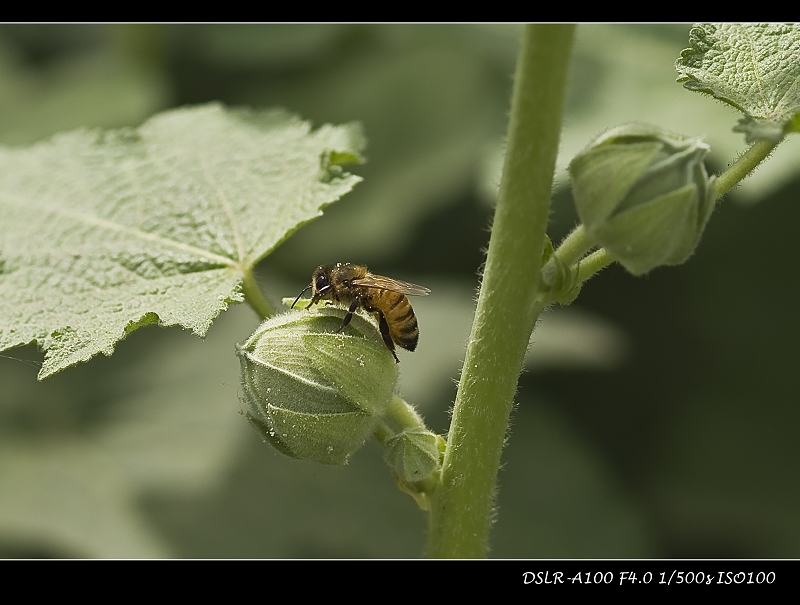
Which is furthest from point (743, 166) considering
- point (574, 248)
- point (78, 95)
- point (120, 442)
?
point (78, 95)

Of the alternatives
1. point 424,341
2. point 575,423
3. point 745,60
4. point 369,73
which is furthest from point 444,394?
point 745,60

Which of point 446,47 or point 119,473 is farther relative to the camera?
point 446,47

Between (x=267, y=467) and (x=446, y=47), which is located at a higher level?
(x=446, y=47)

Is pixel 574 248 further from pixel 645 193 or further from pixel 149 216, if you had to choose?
pixel 149 216

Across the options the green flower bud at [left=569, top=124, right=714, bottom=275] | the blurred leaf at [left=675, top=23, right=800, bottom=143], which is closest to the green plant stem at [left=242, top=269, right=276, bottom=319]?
the green flower bud at [left=569, top=124, right=714, bottom=275]

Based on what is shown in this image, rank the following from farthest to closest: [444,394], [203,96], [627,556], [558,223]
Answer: [203,96]
[558,223]
[444,394]
[627,556]

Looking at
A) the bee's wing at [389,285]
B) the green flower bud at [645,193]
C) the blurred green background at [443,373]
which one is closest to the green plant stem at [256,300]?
the bee's wing at [389,285]

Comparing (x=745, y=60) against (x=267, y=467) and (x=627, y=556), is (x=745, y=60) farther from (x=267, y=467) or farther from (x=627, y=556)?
(x=267, y=467)

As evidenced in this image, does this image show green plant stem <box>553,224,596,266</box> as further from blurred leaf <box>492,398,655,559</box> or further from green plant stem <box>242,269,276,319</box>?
blurred leaf <box>492,398,655,559</box>
